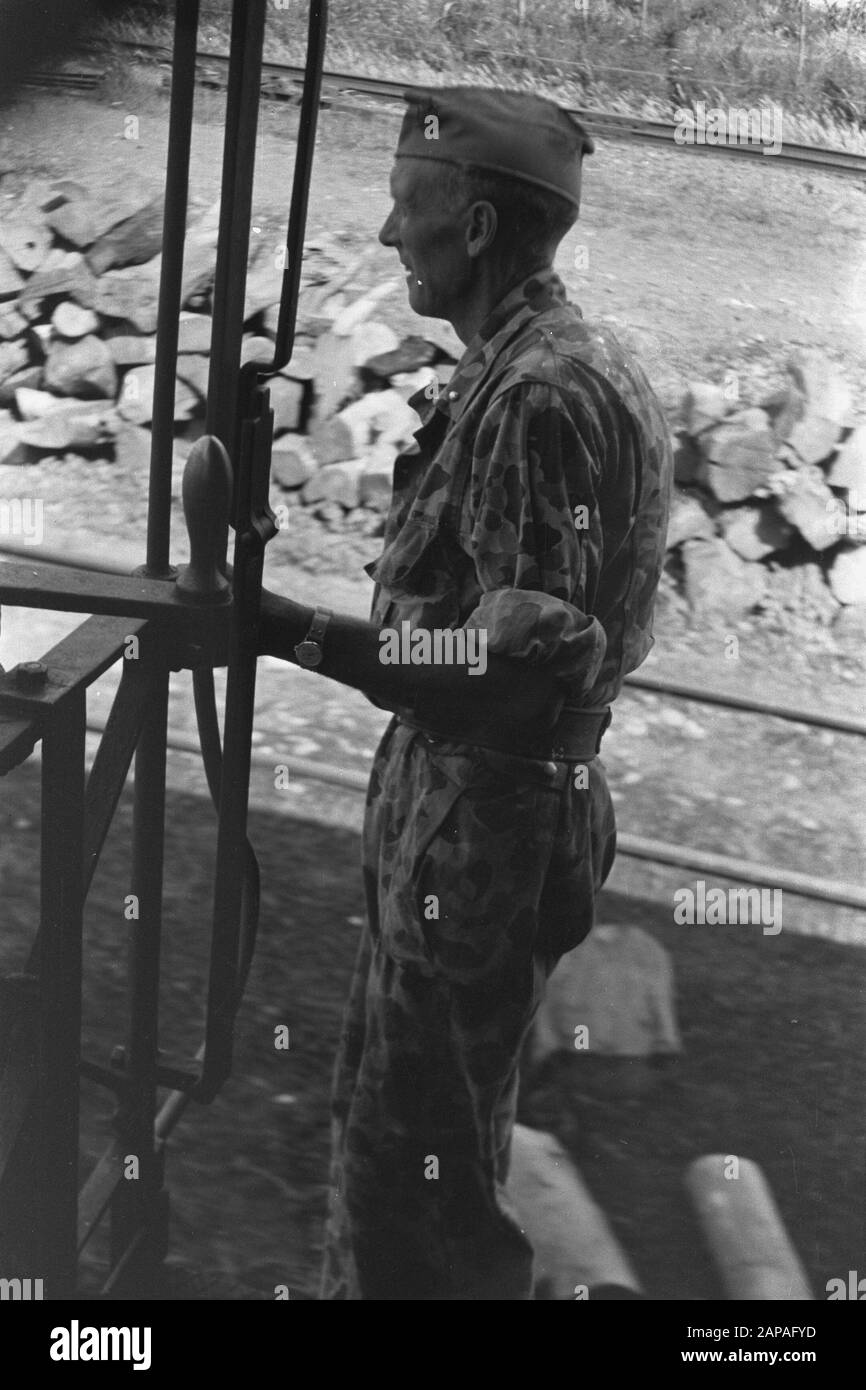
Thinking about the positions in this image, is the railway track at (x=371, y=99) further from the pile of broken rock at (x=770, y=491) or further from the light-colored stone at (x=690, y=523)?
the light-colored stone at (x=690, y=523)

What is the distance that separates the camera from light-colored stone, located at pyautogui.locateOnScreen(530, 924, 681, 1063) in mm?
3139

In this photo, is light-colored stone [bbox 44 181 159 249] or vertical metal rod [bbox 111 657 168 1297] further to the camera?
light-colored stone [bbox 44 181 159 249]

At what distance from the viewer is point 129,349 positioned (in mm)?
5570

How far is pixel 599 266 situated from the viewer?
17.1ft

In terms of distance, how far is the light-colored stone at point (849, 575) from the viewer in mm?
4719

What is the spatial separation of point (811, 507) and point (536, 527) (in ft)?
10.9

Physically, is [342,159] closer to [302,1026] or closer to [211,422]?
[302,1026]

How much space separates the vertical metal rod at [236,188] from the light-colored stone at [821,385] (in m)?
3.41

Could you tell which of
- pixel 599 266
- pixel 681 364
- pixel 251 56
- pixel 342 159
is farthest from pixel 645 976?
pixel 342 159

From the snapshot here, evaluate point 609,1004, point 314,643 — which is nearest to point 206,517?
point 314,643

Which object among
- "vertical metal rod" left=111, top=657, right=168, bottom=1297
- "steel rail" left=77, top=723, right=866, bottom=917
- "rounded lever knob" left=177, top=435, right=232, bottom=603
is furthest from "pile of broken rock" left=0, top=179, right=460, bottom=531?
"rounded lever knob" left=177, top=435, right=232, bottom=603

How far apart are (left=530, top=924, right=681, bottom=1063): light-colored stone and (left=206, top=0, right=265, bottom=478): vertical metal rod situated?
5.74 ft

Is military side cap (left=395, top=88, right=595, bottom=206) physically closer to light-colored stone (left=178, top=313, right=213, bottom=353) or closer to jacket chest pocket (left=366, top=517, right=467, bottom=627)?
jacket chest pocket (left=366, top=517, right=467, bottom=627)

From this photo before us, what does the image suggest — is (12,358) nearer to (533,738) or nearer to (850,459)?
(850,459)
